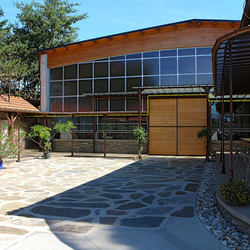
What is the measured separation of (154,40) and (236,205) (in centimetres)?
1526

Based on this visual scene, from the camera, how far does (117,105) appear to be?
1850 centimetres

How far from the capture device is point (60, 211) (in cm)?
567

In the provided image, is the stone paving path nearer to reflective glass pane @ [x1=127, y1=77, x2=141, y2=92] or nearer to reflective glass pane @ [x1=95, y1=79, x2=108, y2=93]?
reflective glass pane @ [x1=127, y1=77, x2=141, y2=92]

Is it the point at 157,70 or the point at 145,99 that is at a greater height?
the point at 157,70

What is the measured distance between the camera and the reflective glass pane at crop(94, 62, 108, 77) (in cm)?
1919

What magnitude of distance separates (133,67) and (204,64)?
4.75 metres

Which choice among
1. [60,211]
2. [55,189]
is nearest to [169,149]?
[55,189]

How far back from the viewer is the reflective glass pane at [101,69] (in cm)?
1919

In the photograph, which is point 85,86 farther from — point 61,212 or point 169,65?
point 61,212

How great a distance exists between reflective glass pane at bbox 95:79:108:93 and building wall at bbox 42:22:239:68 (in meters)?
1.82

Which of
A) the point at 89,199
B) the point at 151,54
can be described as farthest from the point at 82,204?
the point at 151,54

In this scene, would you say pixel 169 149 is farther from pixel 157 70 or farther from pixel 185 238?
pixel 185 238

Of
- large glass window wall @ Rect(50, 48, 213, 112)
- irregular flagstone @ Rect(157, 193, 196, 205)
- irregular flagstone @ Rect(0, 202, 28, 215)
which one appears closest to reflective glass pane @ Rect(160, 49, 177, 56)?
large glass window wall @ Rect(50, 48, 213, 112)

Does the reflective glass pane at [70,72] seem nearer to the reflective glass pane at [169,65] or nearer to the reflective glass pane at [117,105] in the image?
the reflective glass pane at [117,105]
